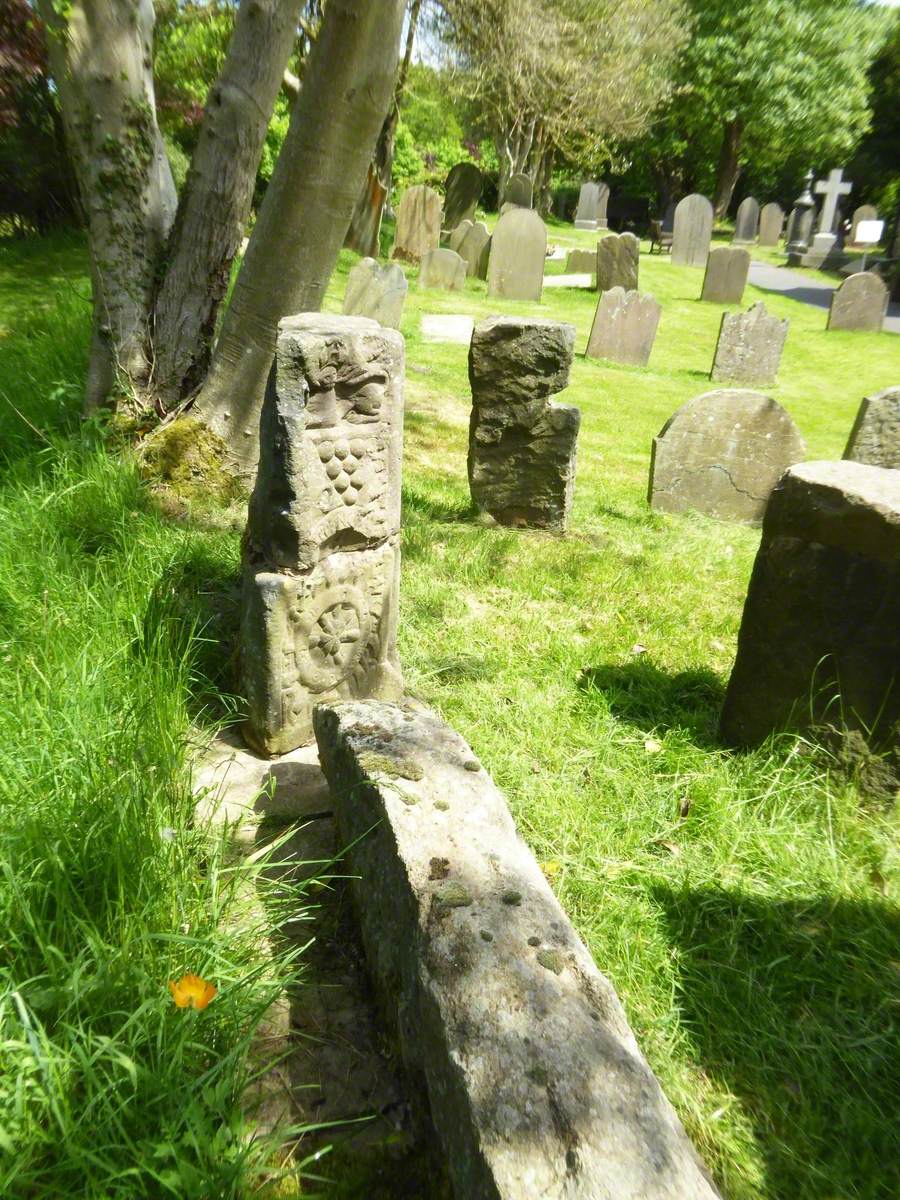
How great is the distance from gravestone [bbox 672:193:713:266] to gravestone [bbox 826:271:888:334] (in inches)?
330

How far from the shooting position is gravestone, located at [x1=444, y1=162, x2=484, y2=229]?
59.9 feet

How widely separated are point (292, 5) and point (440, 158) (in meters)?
30.0

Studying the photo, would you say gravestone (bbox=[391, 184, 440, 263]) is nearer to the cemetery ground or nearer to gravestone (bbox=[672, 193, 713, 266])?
gravestone (bbox=[672, 193, 713, 266])

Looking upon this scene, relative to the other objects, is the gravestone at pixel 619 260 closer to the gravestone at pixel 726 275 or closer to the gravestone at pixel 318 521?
the gravestone at pixel 726 275

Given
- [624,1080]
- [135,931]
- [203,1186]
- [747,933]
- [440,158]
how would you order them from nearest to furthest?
[203,1186]
[624,1080]
[135,931]
[747,933]
[440,158]

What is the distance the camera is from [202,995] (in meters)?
1.68

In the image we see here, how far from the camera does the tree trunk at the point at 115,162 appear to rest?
171 inches

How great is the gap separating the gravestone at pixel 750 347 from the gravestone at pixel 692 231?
44.0 feet

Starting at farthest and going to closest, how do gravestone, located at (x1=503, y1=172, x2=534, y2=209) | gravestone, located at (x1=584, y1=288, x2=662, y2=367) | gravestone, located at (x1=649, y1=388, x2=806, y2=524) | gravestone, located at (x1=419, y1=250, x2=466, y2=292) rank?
gravestone, located at (x1=503, y1=172, x2=534, y2=209)
gravestone, located at (x1=419, y1=250, x2=466, y2=292)
gravestone, located at (x1=584, y1=288, x2=662, y2=367)
gravestone, located at (x1=649, y1=388, x2=806, y2=524)

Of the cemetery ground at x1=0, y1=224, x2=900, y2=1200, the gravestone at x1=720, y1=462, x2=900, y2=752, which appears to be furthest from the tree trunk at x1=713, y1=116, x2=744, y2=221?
the gravestone at x1=720, y1=462, x2=900, y2=752

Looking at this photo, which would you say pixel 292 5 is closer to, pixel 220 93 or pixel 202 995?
pixel 220 93

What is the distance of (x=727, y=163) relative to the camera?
34.0m

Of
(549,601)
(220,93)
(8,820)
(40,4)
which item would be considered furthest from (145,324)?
(8,820)

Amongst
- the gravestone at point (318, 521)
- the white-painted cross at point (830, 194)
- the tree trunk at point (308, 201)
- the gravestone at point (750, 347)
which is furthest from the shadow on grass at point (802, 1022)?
the white-painted cross at point (830, 194)
